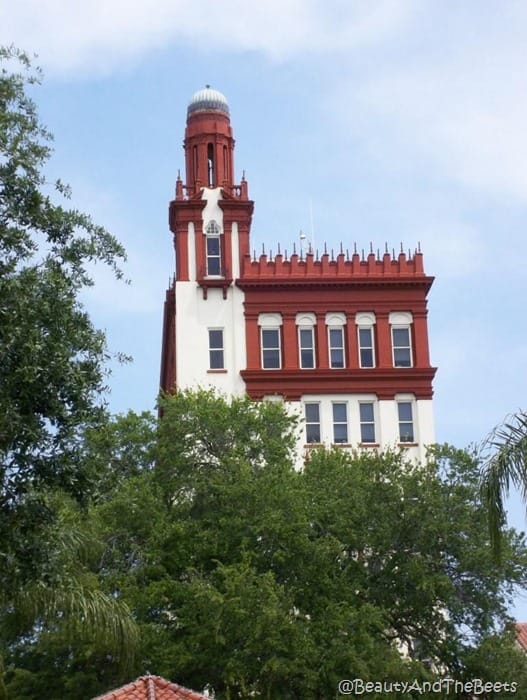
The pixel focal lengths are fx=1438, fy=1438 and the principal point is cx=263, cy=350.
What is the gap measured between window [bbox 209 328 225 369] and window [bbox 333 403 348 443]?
5.29m

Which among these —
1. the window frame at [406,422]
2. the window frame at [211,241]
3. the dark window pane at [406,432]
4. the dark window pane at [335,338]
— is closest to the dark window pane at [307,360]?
the dark window pane at [335,338]

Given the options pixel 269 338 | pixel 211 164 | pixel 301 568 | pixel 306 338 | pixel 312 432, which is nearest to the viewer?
pixel 301 568

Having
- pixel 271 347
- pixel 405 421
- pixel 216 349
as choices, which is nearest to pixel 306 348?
pixel 271 347

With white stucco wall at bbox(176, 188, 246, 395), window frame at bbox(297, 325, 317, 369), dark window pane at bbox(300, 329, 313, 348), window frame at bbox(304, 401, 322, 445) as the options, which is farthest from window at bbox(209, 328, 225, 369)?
window frame at bbox(304, 401, 322, 445)

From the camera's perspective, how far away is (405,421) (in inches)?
2456

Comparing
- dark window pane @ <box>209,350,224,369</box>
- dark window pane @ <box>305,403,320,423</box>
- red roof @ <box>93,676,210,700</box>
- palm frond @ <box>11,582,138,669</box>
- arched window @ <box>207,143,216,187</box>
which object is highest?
arched window @ <box>207,143,216,187</box>

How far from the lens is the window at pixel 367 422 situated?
62.0 m

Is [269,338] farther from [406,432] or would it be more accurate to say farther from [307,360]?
[406,432]

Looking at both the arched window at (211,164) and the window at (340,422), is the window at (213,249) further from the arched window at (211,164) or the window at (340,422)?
the window at (340,422)

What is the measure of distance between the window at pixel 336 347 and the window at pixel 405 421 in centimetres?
320

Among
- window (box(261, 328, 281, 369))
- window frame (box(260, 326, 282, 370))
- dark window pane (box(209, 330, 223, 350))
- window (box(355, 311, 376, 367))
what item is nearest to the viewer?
dark window pane (box(209, 330, 223, 350))

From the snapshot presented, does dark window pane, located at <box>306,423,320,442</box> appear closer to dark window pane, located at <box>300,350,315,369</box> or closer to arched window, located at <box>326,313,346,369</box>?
dark window pane, located at <box>300,350,315,369</box>

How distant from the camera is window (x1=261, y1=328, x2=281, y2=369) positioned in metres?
63.0

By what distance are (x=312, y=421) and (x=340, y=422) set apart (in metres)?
1.27
